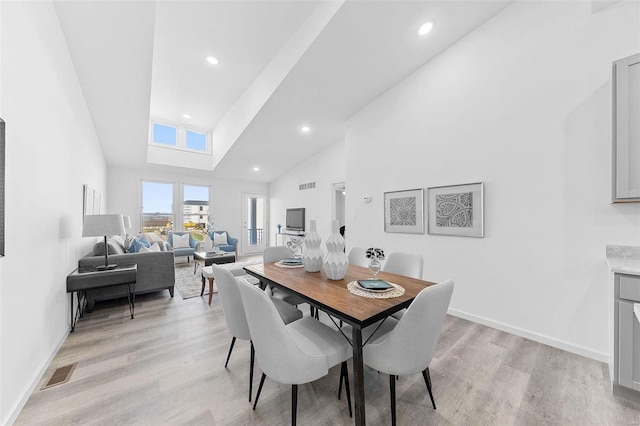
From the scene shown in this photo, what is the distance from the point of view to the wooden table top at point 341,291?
4.08 ft

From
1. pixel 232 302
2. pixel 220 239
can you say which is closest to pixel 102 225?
pixel 232 302

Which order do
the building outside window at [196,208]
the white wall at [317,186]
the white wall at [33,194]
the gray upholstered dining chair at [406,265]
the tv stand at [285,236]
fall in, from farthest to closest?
the building outside window at [196,208] → the tv stand at [285,236] → the white wall at [317,186] → the gray upholstered dining chair at [406,265] → the white wall at [33,194]

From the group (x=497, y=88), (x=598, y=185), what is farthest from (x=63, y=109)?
(x=598, y=185)

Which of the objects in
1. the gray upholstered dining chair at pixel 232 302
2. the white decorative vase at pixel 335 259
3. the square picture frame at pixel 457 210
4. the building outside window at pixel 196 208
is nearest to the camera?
the gray upholstered dining chair at pixel 232 302

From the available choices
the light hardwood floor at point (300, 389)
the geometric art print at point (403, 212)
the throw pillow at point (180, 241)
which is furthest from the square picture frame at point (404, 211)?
the throw pillow at point (180, 241)

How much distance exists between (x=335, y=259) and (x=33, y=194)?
2.17 m

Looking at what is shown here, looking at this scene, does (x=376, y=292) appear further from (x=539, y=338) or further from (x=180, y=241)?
(x=180, y=241)

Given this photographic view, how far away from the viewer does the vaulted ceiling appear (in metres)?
2.42

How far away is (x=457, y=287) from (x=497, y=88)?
2.31m

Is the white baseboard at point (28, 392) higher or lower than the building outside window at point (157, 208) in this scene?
lower

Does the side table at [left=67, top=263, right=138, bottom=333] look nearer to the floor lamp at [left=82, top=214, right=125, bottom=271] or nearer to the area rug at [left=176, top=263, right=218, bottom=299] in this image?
the floor lamp at [left=82, top=214, right=125, bottom=271]

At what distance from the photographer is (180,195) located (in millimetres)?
6641

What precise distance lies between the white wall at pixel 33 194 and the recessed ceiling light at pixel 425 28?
3410mm

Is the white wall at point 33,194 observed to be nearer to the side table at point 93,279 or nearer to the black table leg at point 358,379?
the side table at point 93,279
